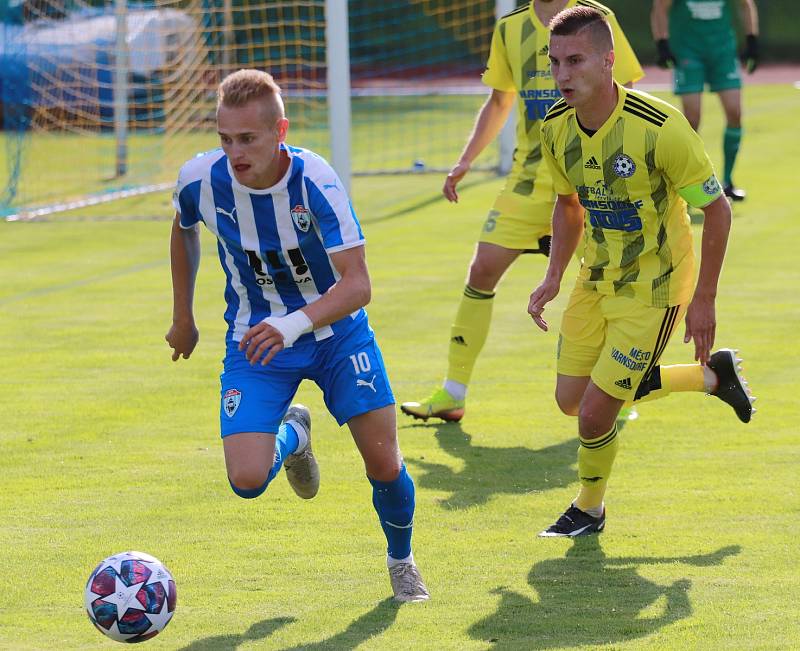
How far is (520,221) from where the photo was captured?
7316 millimetres

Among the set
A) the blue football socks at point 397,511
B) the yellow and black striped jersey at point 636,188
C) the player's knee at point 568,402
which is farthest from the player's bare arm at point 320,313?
the player's knee at point 568,402

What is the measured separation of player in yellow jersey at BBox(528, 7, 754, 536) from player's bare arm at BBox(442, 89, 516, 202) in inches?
66.0

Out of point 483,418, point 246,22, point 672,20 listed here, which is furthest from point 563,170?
point 246,22

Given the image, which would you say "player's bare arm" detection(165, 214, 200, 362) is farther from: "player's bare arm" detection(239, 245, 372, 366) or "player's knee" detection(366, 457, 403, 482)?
"player's knee" detection(366, 457, 403, 482)

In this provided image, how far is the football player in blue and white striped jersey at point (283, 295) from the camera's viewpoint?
469 cm

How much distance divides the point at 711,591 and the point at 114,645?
75.5 inches

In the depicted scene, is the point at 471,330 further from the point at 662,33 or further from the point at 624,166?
the point at 662,33

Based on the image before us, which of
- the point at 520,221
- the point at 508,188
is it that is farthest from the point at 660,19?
the point at 520,221

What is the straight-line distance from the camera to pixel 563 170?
5508 mm

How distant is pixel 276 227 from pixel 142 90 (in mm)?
14741

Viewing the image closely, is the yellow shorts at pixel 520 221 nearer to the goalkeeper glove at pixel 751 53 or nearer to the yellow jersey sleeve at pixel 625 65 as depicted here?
the yellow jersey sleeve at pixel 625 65

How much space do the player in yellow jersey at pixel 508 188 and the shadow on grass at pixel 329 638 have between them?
2.64 m

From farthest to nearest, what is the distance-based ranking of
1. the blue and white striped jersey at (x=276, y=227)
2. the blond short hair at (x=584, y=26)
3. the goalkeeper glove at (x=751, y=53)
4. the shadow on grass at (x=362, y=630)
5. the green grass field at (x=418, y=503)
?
the goalkeeper glove at (x=751, y=53)
the blond short hair at (x=584, y=26)
the blue and white striped jersey at (x=276, y=227)
the green grass field at (x=418, y=503)
the shadow on grass at (x=362, y=630)

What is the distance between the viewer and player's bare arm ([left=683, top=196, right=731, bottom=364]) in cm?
511
